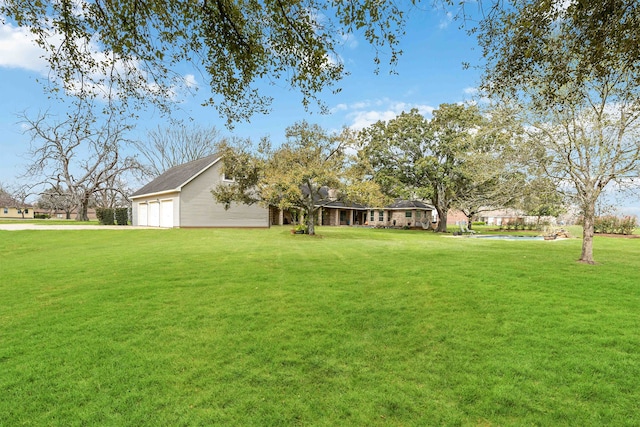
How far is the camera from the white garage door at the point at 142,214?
31.3 m

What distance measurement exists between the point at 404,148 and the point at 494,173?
20467 millimetres

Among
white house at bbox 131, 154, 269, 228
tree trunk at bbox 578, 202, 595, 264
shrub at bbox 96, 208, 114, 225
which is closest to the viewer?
tree trunk at bbox 578, 202, 595, 264

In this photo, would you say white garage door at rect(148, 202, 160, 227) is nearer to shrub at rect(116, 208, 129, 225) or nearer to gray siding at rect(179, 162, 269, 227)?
shrub at rect(116, 208, 129, 225)

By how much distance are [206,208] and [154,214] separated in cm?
651

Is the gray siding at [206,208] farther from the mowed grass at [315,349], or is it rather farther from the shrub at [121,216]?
the mowed grass at [315,349]

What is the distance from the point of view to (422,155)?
1225 inches

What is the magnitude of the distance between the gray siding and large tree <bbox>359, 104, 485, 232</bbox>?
13.7m

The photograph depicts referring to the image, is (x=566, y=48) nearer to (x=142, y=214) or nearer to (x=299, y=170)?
(x=299, y=170)

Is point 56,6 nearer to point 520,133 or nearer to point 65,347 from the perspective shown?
point 65,347

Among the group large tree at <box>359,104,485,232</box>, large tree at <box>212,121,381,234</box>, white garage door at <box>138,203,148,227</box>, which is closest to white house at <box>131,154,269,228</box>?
white garage door at <box>138,203,148,227</box>

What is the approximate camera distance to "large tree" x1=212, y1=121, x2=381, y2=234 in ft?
60.5

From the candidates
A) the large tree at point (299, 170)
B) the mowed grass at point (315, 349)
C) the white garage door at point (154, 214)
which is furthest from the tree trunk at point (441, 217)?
the white garage door at point (154, 214)

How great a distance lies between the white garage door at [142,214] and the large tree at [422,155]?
74.5ft

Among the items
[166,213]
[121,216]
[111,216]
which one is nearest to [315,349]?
[166,213]
